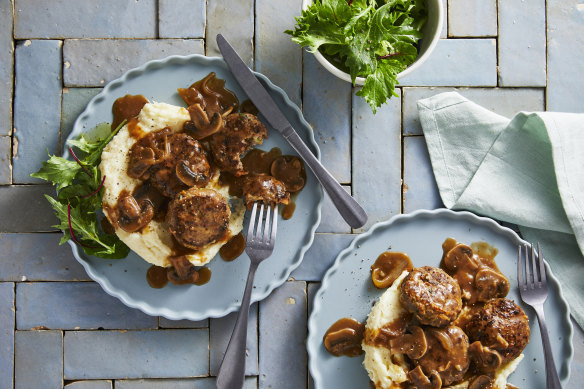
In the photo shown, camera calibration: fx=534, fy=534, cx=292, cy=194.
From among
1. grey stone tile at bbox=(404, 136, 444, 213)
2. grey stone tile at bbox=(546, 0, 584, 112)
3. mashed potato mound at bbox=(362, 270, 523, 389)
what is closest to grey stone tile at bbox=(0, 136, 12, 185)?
mashed potato mound at bbox=(362, 270, 523, 389)

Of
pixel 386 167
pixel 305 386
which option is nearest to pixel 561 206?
pixel 386 167

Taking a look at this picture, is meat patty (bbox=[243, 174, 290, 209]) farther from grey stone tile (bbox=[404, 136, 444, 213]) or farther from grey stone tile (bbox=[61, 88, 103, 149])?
grey stone tile (bbox=[61, 88, 103, 149])

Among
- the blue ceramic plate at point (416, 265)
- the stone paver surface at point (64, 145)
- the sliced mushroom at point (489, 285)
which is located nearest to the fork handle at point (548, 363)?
the blue ceramic plate at point (416, 265)

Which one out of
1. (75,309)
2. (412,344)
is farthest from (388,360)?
(75,309)

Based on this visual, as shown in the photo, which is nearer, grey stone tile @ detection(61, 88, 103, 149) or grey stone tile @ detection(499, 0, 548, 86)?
grey stone tile @ detection(61, 88, 103, 149)

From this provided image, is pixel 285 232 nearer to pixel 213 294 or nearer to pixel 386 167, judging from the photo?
pixel 213 294

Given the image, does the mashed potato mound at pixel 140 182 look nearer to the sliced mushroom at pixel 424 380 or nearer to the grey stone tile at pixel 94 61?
the grey stone tile at pixel 94 61
